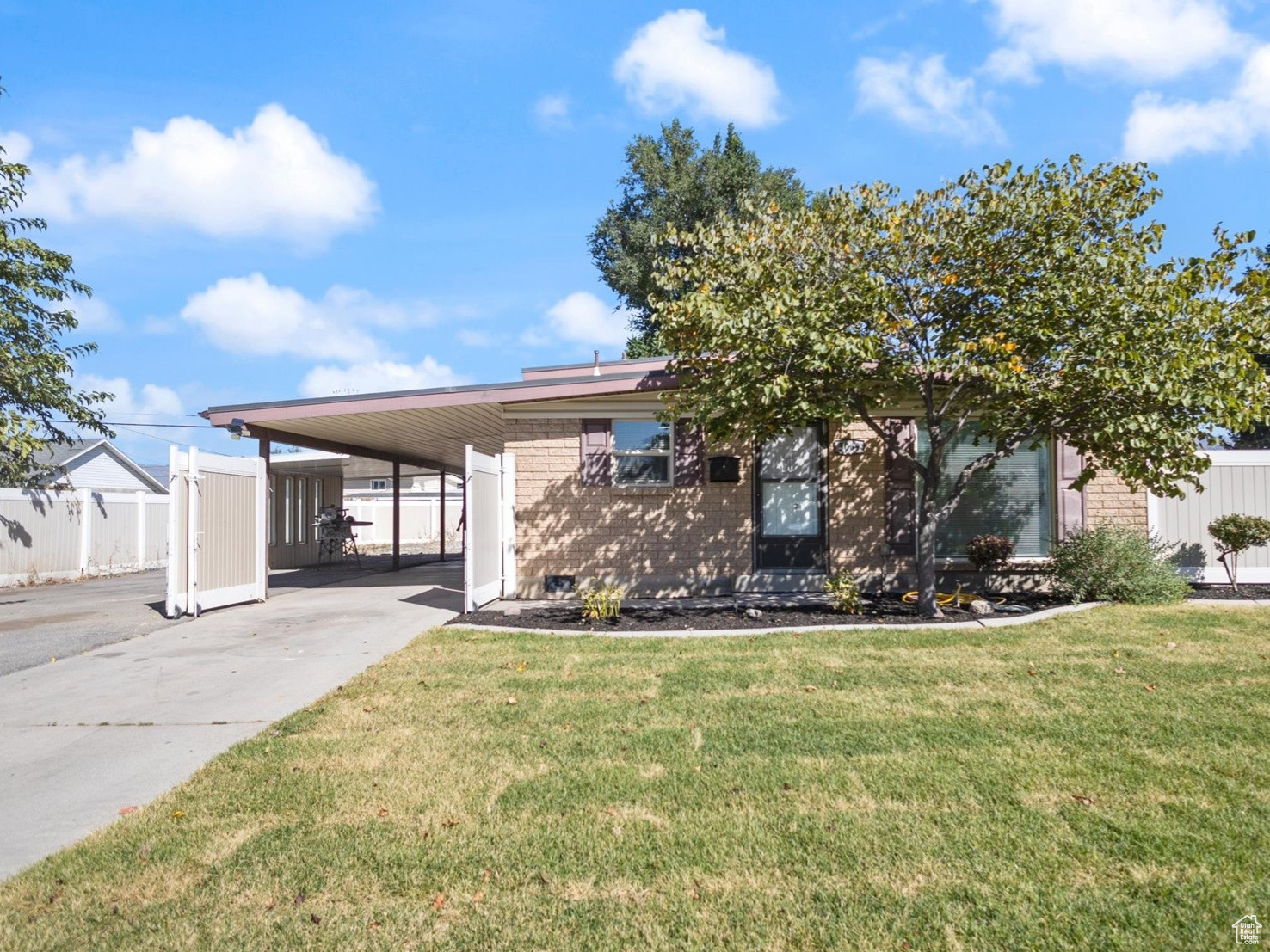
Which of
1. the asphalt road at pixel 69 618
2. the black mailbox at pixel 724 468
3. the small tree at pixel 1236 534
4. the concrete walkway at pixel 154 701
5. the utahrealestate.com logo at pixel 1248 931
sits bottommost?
the utahrealestate.com logo at pixel 1248 931

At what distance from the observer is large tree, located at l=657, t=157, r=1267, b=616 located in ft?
26.0

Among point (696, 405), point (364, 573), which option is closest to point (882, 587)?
point (696, 405)

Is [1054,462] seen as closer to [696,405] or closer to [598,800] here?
[696,405]

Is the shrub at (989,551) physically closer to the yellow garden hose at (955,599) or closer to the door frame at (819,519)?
the yellow garden hose at (955,599)

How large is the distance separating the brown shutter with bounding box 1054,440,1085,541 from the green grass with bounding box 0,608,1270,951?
17.1 ft

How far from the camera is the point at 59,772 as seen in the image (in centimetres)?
458

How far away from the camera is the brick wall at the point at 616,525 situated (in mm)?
11242

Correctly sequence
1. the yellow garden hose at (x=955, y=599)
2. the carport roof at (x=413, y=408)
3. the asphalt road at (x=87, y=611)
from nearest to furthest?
the asphalt road at (x=87, y=611)
the yellow garden hose at (x=955, y=599)
the carport roof at (x=413, y=408)

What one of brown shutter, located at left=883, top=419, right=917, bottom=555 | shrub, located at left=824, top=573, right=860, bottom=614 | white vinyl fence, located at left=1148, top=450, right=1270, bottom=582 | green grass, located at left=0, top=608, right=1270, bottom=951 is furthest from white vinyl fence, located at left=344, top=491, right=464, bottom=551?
green grass, located at left=0, top=608, right=1270, bottom=951

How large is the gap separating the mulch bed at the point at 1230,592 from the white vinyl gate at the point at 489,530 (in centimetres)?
837

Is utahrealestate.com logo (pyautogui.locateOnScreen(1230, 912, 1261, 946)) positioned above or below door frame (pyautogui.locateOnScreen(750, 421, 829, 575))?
below

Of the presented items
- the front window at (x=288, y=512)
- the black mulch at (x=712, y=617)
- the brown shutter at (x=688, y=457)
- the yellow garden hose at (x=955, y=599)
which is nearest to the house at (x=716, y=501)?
the brown shutter at (x=688, y=457)

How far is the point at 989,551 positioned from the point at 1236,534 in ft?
9.47

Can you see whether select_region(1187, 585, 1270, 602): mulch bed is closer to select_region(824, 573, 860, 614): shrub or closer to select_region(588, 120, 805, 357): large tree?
select_region(824, 573, 860, 614): shrub
